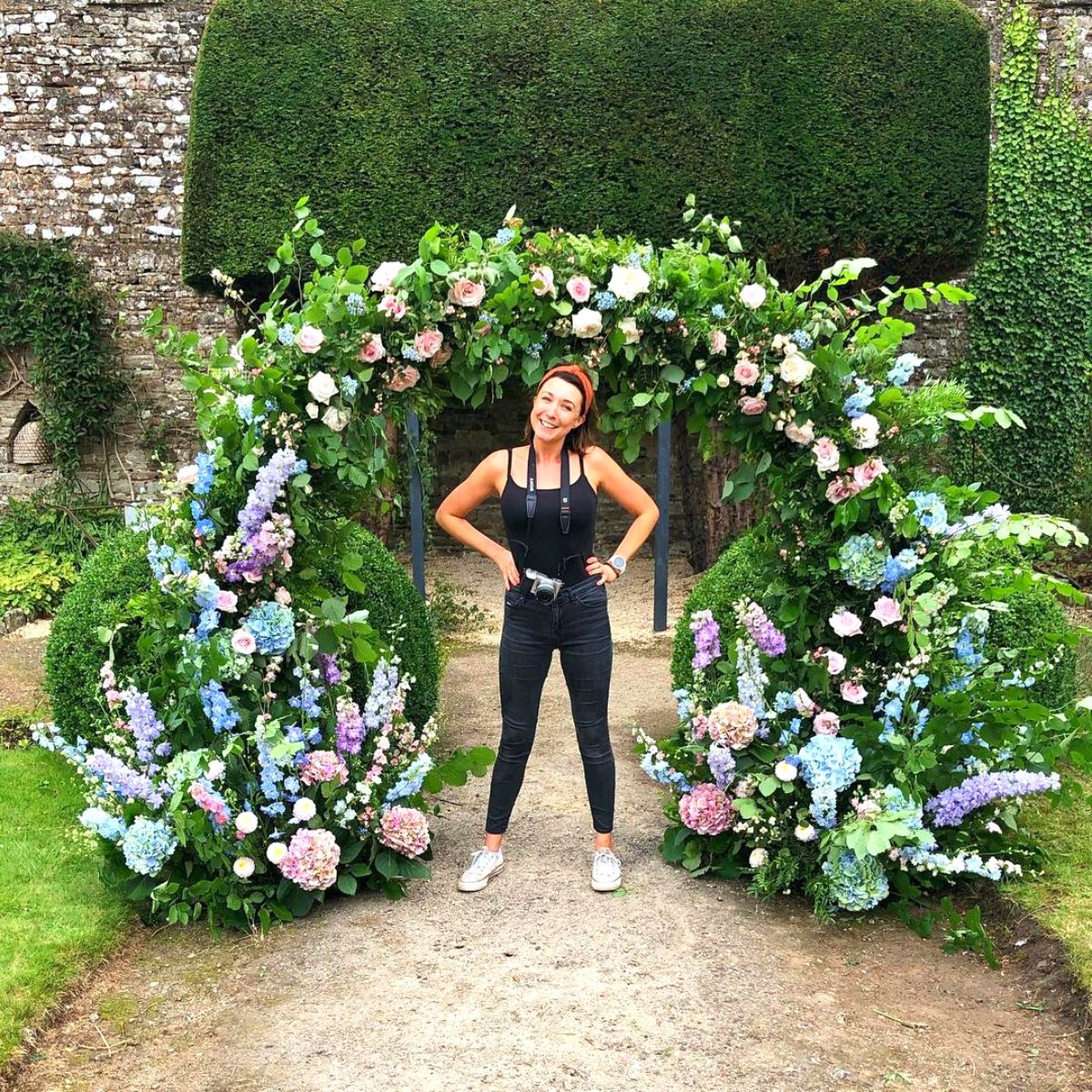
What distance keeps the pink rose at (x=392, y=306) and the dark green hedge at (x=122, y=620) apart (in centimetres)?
77

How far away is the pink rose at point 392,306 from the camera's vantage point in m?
3.66

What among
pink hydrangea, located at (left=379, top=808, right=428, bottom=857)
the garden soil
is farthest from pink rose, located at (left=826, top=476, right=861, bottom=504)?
pink hydrangea, located at (left=379, top=808, right=428, bottom=857)

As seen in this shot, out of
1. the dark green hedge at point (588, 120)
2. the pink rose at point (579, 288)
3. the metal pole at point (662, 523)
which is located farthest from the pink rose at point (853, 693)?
the dark green hedge at point (588, 120)

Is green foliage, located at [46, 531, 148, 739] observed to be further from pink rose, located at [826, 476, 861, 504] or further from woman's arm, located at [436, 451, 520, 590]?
pink rose, located at [826, 476, 861, 504]

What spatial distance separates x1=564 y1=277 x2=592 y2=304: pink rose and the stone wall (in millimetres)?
6346

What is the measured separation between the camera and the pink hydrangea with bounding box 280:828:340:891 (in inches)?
144

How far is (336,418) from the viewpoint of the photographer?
3.68m

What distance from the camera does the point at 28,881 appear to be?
4.02m

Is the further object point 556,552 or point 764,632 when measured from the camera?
point 764,632

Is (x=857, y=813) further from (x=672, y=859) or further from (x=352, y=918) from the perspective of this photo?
(x=352, y=918)

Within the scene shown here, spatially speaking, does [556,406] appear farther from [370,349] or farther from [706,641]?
[706,641]

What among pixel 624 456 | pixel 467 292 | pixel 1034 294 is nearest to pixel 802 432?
pixel 624 456

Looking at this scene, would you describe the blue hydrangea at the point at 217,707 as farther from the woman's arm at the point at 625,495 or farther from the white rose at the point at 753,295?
the white rose at the point at 753,295

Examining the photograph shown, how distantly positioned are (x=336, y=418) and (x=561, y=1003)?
1.89 metres
